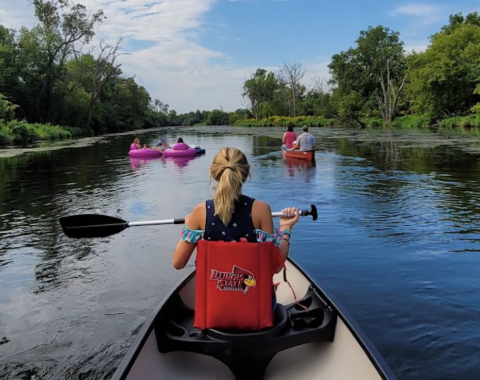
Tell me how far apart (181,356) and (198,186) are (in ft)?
30.5

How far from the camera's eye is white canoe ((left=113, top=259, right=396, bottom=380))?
108 inches

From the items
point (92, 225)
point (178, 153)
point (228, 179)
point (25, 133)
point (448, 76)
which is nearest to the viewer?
point (228, 179)

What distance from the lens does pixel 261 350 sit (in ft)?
9.25

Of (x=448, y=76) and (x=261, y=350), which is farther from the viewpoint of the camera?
(x=448, y=76)

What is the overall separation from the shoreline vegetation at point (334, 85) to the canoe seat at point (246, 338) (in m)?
30.1

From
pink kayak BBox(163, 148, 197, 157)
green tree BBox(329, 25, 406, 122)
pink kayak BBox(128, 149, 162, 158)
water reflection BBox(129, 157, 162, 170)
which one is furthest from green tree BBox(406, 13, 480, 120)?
water reflection BBox(129, 157, 162, 170)

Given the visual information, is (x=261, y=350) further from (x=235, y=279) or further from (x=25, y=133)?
(x=25, y=133)

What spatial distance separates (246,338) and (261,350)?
0.13 meters

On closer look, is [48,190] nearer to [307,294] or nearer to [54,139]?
[307,294]

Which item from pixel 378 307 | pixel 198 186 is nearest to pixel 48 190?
pixel 198 186

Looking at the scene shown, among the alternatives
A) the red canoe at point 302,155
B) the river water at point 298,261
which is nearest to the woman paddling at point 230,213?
the river water at point 298,261

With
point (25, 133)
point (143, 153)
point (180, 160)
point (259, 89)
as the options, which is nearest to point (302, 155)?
point (180, 160)

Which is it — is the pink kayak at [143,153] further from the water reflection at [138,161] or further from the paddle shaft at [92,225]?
the paddle shaft at [92,225]

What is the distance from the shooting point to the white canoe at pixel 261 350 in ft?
9.01
